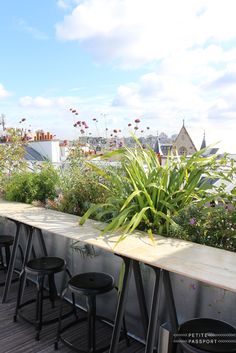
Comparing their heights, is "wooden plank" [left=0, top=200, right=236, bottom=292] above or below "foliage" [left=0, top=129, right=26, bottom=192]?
below

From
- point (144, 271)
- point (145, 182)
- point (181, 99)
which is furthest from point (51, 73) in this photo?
point (144, 271)

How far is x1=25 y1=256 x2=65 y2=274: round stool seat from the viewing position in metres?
2.32

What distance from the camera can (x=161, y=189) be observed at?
2055 mm

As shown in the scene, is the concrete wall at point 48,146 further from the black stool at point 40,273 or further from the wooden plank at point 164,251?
the wooden plank at point 164,251

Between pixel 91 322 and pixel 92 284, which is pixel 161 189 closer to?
pixel 92 284

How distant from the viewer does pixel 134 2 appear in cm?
303

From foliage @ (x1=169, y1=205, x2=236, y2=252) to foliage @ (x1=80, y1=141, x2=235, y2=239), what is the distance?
0.08 m

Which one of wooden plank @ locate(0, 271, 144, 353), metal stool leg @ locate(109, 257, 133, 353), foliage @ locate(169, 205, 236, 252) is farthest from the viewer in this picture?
wooden plank @ locate(0, 271, 144, 353)

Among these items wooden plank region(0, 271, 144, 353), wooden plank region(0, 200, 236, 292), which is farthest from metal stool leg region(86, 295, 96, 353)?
wooden plank region(0, 200, 236, 292)

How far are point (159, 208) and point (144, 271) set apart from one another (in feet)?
1.53

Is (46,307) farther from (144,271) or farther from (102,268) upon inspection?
(144,271)

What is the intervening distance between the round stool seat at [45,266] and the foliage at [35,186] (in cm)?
76

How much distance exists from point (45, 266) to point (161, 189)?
1184 millimetres

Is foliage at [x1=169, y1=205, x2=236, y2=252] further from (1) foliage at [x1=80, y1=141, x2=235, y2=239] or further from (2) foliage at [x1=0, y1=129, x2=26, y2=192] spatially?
(2) foliage at [x1=0, y1=129, x2=26, y2=192]
